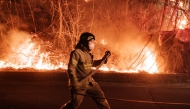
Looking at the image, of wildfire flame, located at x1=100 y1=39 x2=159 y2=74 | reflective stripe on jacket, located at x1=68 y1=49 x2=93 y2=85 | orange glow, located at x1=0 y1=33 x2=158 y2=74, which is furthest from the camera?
wildfire flame, located at x1=100 y1=39 x2=159 y2=74

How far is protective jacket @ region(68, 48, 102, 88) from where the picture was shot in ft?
12.8

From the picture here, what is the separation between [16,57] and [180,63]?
24.1 ft

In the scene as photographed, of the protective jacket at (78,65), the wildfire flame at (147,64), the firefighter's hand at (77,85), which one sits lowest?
the wildfire flame at (147,64)

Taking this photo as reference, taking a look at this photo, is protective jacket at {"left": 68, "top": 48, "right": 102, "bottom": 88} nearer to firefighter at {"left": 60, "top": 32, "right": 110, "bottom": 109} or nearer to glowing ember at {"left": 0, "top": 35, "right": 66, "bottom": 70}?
firefighter at {"left": 60, "top": 32, "right": 110, "bottom": 109}

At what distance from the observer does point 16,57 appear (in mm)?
10336

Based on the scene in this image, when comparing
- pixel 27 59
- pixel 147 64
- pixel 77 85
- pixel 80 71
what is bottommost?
pixel 147 64

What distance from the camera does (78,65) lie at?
4094mm

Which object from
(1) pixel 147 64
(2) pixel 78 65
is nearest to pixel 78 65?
(2) pixel 78 65

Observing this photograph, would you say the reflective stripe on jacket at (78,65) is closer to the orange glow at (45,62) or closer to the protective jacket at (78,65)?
the protective jacket at (78,65)

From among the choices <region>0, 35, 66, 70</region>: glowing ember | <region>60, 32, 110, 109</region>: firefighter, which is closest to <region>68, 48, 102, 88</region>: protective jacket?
<region>60, 32, 110, 109</region>: firefighter

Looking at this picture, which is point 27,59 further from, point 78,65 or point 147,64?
point 78,65

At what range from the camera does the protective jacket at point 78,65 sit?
3.91m

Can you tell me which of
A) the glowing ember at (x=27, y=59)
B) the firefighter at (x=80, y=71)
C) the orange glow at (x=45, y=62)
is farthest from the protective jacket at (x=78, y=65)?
the glowing ember at (x=27, y=59)

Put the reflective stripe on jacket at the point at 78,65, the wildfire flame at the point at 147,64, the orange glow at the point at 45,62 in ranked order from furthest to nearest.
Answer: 1. the wildfire flame at the point at 147,64
2. the orange glow at the point at 45,62
3. the reflective stripe on jacket at the point at 78,65
